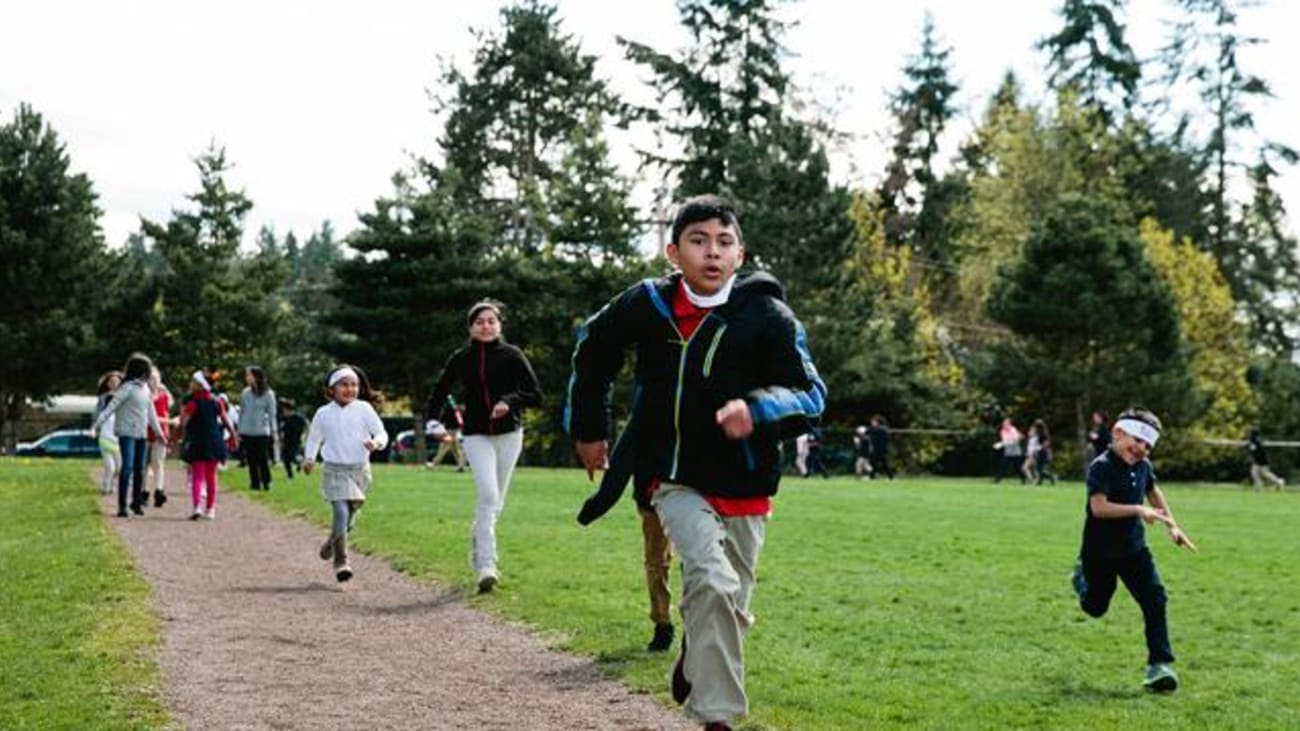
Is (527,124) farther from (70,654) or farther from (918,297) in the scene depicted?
(70,654)

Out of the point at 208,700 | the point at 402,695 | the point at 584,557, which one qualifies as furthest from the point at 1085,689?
the point at 584,557

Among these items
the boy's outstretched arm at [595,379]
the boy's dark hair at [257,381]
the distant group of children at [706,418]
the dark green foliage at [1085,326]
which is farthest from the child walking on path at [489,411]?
the dark green foliage at [1085,326]

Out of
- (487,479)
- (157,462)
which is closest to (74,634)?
(487,479)

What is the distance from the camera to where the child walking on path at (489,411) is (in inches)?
459

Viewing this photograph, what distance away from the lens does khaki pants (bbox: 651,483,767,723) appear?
5812 millimetres

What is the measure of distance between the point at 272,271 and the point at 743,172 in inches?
755

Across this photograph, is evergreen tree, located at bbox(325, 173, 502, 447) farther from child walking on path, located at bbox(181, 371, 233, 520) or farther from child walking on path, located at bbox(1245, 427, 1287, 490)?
child walking on path, located at bbox(181, 371, 233, 520)

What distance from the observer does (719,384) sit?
614cm

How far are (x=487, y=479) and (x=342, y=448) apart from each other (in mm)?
1865

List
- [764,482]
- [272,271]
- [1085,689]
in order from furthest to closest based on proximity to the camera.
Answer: [272,271] → [1085,689] → [764,482]

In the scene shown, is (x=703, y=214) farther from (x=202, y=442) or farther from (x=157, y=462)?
(x=157, y=462)

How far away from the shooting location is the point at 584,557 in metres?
14.6

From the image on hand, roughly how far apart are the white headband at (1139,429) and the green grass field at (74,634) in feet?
17.5

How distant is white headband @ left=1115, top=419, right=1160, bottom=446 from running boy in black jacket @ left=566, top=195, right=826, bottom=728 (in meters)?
3.15
